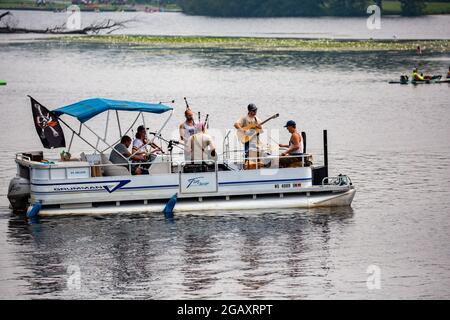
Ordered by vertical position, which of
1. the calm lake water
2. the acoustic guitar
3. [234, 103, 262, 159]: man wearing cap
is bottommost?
the calm lake water

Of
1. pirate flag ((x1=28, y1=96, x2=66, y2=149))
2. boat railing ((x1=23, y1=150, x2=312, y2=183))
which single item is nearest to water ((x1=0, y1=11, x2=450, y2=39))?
boat railing ((x1=23, y1=150, x2=312, y2=183))

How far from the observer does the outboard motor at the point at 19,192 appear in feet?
112

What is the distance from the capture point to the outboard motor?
34031 millimetres

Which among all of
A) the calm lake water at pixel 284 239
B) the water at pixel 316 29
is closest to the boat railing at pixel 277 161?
the calm lake water at pixel 284 239

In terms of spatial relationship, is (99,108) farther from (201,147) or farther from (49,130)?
(201,147)

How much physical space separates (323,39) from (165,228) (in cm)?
10693

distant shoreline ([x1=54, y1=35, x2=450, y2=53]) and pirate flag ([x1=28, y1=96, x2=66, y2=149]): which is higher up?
distant shoreline ([x1=54, y1=35, x2=450, y2=53])

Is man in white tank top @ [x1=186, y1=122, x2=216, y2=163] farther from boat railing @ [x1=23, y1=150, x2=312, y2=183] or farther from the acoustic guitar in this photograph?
the acoustic guitar

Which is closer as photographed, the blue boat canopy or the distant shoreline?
the blue boat canopy

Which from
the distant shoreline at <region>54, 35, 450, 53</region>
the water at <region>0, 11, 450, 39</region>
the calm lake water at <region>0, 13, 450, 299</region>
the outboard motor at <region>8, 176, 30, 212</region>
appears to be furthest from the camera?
the water at <region>0, 11, 450, 39</region>

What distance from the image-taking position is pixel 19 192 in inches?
1344

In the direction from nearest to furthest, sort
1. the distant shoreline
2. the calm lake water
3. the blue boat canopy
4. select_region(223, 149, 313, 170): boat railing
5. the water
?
the calm lake water
select_region(223, 149, 313, 170): boat railing
the blue boat canopy
the distant shoreline
the water

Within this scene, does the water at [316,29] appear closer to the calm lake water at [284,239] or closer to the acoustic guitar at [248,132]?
the calm lake water at [284,239]
